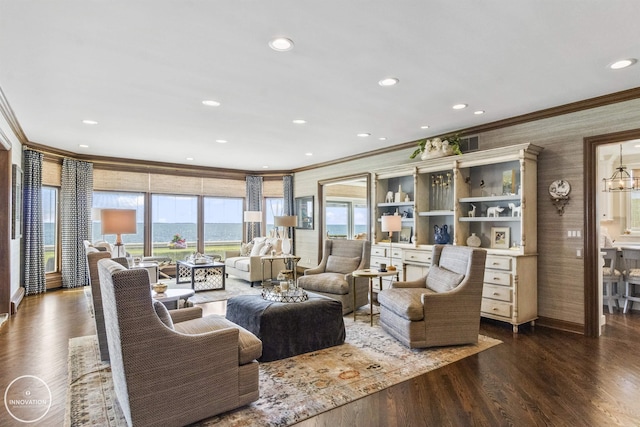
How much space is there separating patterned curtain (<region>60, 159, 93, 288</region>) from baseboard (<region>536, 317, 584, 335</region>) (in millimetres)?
7745

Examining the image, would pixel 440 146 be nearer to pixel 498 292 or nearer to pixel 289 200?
pixel 498 292

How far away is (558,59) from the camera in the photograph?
2953 millimetres

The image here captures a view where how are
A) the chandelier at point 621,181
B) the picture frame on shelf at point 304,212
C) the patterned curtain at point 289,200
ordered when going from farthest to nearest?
the patterned curtain at point 289,200 → the picture frame on shelf at point 304,212 → the chandelier at point 621,181

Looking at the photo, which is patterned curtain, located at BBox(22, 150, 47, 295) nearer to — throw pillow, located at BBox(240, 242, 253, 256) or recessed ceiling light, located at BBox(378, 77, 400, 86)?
throw pillow, located at BBox(240, 242, 253, 256)

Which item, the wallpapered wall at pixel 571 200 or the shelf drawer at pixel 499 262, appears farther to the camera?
the shelf drawer at pixel 499 262

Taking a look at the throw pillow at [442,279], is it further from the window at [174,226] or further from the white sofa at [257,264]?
the window at [174,226]

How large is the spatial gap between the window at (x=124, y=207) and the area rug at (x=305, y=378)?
4.34m

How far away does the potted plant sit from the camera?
16.7 ft

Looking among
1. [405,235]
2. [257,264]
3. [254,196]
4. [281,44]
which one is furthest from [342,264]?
[254,196]

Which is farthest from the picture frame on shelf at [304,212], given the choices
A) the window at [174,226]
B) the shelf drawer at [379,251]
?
the shelf drawer at [379,251]

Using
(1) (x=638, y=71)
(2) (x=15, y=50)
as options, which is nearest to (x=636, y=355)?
(1) (x=638, y=71)

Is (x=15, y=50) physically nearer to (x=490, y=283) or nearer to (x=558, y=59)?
(x=558, y=59)

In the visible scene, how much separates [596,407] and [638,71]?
288cm

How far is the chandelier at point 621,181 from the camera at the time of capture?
258 inches
